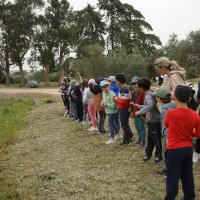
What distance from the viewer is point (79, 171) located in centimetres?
710

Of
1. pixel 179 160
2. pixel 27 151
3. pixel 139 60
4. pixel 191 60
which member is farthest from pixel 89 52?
pixel 179 160

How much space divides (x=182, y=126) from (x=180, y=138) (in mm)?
162

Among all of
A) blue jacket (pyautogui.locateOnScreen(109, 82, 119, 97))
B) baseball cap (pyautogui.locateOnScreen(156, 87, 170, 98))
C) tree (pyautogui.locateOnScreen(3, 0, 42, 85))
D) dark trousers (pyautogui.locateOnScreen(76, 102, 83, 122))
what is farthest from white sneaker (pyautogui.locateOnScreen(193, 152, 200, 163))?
tree (pyautogui.locateOnScreen(3, 0, 42, 85))

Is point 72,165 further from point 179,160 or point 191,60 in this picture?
point 191,60

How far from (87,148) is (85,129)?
2.72 meters

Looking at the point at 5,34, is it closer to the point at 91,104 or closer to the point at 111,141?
the point at 91,104

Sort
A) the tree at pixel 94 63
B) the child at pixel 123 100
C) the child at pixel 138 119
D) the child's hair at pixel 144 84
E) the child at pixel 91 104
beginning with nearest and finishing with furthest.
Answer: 1. the child's hair at pixel 144 84
2. the child at pixel 138 119
3. the child at pixel 123 100
4. the child at pixel 91 104
5. the tree at pixel 94 63

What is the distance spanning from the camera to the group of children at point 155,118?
4.63m

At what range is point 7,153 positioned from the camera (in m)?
9.18

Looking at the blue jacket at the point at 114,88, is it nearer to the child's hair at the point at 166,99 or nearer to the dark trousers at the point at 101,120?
the dark trousers at the point at 101,120

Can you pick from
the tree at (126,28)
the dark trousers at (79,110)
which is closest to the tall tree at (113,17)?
the tree at (126,28)

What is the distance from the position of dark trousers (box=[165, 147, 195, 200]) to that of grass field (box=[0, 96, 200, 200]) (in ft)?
2.62

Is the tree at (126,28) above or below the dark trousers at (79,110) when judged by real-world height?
above

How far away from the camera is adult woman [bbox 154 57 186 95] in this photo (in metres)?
6.21
